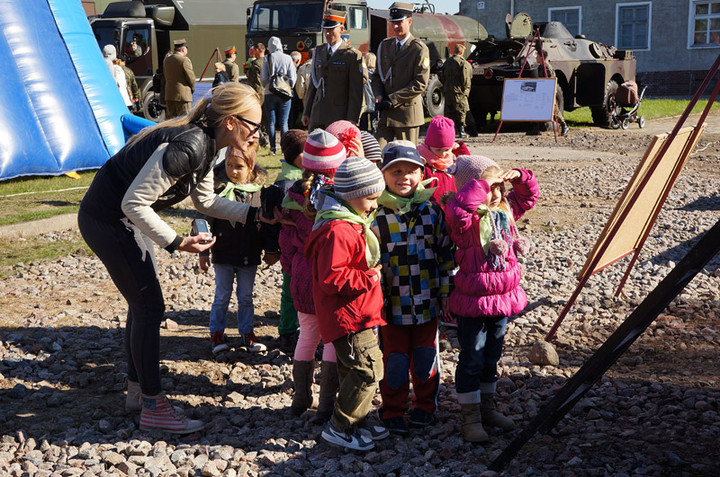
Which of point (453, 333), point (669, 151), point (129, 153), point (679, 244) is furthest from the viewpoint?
point (679, 244)

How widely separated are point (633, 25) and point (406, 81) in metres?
25.0

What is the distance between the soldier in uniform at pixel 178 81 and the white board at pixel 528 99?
6.13 m

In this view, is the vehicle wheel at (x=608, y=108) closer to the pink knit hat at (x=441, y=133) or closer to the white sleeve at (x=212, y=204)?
the pink knit hat at (x=441, y=133)

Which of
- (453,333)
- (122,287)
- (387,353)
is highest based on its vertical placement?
(122,287)

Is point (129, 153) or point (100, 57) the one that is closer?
point (129, 153)

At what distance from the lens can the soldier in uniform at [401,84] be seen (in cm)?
754

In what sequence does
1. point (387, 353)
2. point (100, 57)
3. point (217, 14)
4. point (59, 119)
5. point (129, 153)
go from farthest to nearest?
point (217, 14) < point (100, 57) < point (59, 119) < point (387, 353) < point (129, 153)

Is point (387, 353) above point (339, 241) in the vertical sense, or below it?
below

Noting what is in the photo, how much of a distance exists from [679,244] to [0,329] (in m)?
5.57

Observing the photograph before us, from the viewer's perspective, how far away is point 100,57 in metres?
11.4

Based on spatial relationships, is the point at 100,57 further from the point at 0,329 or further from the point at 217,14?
the point at 217,14

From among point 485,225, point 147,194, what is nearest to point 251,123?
point 147,194

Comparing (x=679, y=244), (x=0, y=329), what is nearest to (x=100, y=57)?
(x=0, y=329)

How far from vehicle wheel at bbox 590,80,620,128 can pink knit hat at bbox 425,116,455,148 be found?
14769 mm
